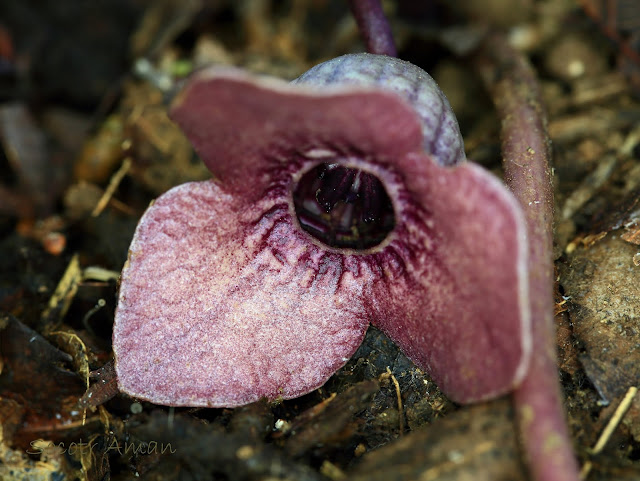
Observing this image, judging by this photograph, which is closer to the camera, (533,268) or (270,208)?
(533,268)

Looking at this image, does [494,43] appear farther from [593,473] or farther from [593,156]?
[593,473]

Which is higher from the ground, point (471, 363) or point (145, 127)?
point (471, 363)

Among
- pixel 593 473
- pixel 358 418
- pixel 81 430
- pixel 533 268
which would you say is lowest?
pixel 81 430

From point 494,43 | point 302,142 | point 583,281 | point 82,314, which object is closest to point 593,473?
point 583,281

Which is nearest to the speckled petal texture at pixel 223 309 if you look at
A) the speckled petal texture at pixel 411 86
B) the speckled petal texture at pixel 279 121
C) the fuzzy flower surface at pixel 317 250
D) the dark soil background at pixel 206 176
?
the fuzzy flower surface at pixel 317 250

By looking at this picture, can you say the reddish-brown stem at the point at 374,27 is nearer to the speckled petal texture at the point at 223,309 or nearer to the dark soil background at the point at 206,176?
the dark soil background at the point at 206,176

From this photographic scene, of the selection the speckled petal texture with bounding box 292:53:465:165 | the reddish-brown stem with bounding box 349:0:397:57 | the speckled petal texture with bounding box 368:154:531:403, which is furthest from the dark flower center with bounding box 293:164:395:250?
the reddish-brown stem with bounding box 349:0:397:57

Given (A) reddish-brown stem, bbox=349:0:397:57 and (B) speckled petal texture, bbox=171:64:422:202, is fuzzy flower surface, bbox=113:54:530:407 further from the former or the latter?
(A) reddish-brown stem, bbox=349:0:397:57
